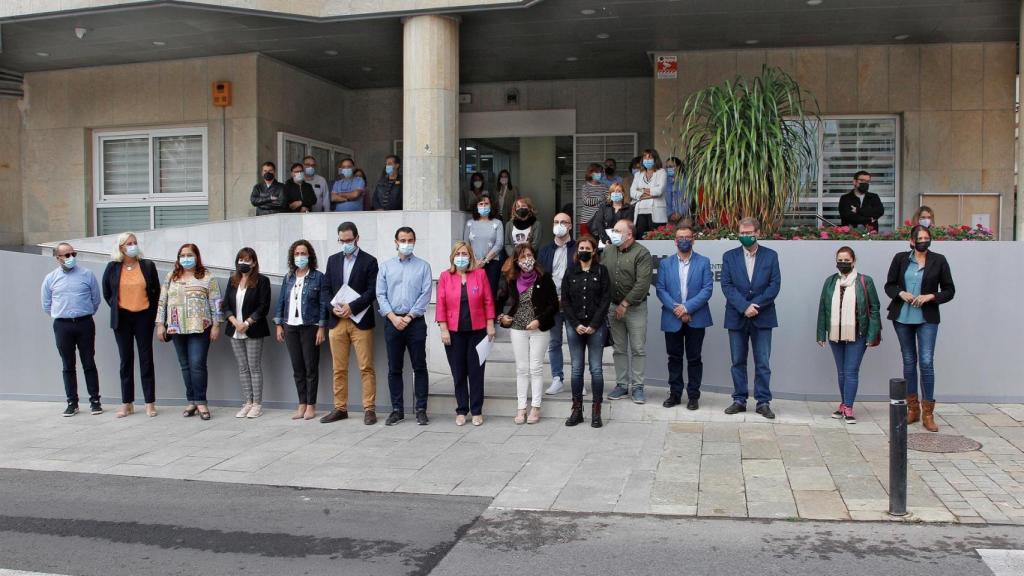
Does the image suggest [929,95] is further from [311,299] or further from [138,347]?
[138,347]

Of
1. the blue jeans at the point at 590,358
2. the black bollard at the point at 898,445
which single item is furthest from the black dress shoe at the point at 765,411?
the black bollard at the point at 898,445

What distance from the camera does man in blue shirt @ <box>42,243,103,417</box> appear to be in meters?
10.0

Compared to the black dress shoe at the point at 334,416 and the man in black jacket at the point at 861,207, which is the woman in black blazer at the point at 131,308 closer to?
the black dress shoe at the point at 334,416

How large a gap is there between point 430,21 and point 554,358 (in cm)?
556

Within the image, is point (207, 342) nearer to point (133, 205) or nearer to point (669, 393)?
point (669, 393)

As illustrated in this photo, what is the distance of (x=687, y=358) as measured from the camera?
9.46m

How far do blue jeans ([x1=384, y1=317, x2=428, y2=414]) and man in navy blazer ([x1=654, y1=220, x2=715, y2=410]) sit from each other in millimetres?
2515

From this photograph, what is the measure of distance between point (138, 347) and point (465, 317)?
3.83 meters

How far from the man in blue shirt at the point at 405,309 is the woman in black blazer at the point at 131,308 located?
2.78 m

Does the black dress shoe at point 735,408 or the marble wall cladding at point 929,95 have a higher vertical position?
the marble wall cladding at point 929,95

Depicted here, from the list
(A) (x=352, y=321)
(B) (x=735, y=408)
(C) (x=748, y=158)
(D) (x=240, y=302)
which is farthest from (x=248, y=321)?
(C) (x=748, y=158)

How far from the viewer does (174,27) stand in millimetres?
14031

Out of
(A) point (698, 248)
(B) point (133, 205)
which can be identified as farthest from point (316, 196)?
(A) point (698, 248)

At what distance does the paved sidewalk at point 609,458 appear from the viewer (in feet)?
21.6
